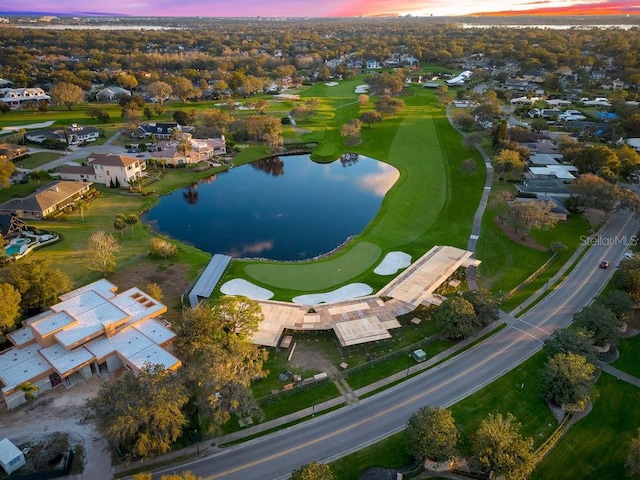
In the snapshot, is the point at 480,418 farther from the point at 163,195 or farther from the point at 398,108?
the point at 398,108

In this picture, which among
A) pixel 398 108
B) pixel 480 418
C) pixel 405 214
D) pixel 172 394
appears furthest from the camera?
pixel 398 108

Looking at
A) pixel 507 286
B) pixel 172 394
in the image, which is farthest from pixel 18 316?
pixel 507 286

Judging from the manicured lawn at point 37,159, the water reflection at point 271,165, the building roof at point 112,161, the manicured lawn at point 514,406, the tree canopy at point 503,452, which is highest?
the tree canopy at point 503,452

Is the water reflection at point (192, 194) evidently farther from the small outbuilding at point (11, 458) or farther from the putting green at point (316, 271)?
the small outbuilding at point (11, 458)

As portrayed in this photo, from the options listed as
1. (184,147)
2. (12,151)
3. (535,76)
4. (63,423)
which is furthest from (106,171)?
(535,76)

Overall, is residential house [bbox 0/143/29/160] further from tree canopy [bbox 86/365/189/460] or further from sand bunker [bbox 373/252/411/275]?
tree canopy [bbox 86/365/189/460]

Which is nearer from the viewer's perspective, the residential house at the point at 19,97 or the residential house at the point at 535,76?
the residential house at the point at 19,97

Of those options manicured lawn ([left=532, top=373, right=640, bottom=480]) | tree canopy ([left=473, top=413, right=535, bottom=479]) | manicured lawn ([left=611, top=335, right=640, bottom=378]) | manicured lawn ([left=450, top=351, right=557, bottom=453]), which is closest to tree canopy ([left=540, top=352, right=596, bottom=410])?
manicured lawn ([left=450, top=351, right=557, bottom=453])

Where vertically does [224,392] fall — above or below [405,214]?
above

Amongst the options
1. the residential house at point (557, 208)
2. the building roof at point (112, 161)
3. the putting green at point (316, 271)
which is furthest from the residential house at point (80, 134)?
the residential house at point (557, 208)
